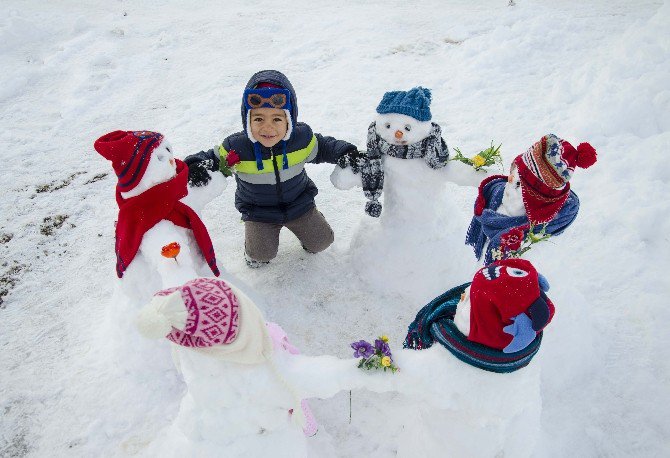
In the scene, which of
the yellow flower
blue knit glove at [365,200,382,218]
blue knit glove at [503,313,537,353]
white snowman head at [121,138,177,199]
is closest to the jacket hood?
white snowman head at [121,138,177,199]

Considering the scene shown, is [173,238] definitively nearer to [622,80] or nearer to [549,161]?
[549,161]

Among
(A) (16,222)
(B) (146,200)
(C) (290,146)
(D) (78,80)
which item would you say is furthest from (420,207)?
(D) (78,80)

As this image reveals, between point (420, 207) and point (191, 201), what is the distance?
1413mm

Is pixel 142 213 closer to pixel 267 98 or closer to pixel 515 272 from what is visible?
pixel 267 98

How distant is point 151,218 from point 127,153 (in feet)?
1.14

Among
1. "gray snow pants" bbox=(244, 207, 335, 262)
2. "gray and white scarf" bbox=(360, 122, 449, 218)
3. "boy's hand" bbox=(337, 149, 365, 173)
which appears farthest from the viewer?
"gray snow pants" bbox=(244, 207, 335, 262)

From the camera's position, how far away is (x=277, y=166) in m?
2.78

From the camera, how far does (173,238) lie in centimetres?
228

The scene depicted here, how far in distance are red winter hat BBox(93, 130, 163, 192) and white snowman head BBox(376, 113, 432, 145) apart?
1.28 metres

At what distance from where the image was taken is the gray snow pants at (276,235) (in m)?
3.06

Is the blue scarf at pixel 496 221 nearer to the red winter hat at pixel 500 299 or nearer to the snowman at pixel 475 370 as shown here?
the snowman at pixel 475 370

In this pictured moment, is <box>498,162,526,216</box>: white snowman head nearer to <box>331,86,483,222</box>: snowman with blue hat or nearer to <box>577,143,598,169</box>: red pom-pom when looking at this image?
<box>577,143,598,169</box>: red pom-pom

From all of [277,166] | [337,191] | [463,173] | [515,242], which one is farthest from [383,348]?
[337,191]

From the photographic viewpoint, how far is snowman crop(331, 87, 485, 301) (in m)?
2.58
